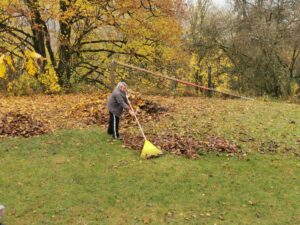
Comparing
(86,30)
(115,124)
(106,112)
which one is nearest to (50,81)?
(86,30)

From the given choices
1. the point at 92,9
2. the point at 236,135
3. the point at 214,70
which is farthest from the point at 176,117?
the point at 214,70

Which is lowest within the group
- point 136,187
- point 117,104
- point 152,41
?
point 136,187

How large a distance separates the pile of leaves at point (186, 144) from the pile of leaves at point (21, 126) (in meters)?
2.54

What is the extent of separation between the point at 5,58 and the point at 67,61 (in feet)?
59.3

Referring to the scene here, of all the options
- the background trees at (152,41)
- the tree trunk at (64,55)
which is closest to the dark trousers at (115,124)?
the background trees at (152,41)

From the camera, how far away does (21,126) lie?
39.3 feet

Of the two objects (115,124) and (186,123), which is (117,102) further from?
(186,123)

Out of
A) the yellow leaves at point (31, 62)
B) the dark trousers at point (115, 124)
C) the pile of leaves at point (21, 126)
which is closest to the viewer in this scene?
the yellow leaves at point (31, 62)

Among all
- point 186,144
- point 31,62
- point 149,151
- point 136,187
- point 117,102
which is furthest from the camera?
point 117,102

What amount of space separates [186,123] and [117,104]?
248 centimetres

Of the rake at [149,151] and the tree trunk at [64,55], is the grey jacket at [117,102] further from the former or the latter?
the tree trunk at [64,55]

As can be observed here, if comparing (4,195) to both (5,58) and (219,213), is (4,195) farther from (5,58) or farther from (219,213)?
(5,58)

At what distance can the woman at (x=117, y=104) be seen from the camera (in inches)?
426

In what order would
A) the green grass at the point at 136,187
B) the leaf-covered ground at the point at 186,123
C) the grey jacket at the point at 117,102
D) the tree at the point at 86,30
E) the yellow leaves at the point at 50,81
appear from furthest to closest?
the yellow leaves at the point at 50,81, the tree at the point at 86,30, the grey jacket at the point at 117,102, the leaf-covered ground at the point at 186,123, the green grass at the point at 136,187
